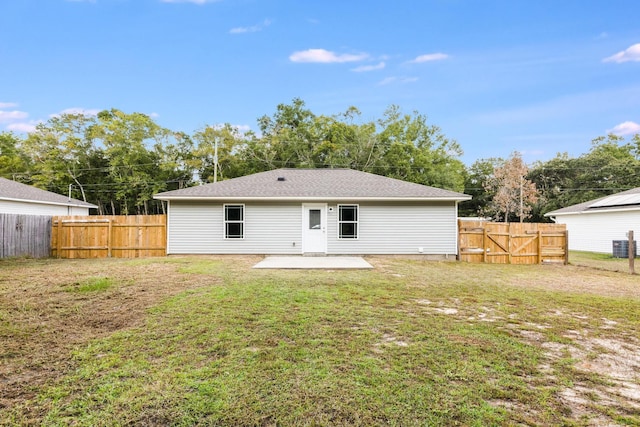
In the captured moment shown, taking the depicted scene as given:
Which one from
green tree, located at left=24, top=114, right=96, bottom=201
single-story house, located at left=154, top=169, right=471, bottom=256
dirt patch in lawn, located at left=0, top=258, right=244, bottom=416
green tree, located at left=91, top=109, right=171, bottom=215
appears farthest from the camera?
green tree, located at left=24, top=114, right=96, bottom=201

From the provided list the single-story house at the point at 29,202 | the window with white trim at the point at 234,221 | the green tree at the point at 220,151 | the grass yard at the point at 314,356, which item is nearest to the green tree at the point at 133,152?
the green tree at the point at 220,151

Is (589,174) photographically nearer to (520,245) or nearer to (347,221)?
(520,245)

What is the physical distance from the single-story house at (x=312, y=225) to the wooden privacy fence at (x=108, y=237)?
0.64m

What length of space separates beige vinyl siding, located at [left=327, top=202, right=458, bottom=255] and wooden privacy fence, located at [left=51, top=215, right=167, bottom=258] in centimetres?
678

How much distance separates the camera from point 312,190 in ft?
42.8

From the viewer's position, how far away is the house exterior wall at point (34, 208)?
51.5ft

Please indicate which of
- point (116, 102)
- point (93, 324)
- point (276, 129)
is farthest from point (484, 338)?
point (116, 102)

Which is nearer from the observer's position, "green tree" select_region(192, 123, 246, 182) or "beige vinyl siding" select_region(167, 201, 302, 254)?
"beige vinyl siding" select_region(167, 201, 302, 254)

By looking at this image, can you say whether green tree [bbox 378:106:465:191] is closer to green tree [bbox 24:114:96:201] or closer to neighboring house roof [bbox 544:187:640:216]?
neighboring house roof [bbox 544:187:640:216]

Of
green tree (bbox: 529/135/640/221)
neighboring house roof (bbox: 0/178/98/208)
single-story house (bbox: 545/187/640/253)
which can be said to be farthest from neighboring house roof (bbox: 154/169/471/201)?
green tree (bbox: 529/135/640/221)

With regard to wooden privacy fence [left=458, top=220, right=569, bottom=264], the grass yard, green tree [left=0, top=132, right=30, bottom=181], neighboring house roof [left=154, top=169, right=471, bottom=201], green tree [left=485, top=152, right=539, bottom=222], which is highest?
green tree [left=0, top=132, right=30, bottom=181]

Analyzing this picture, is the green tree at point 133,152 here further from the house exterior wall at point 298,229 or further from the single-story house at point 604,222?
the single-story house at point 604,222

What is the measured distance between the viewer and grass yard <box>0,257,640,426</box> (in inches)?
92.6

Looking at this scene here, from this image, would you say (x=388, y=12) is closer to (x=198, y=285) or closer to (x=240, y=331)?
(x=198, y=285)
